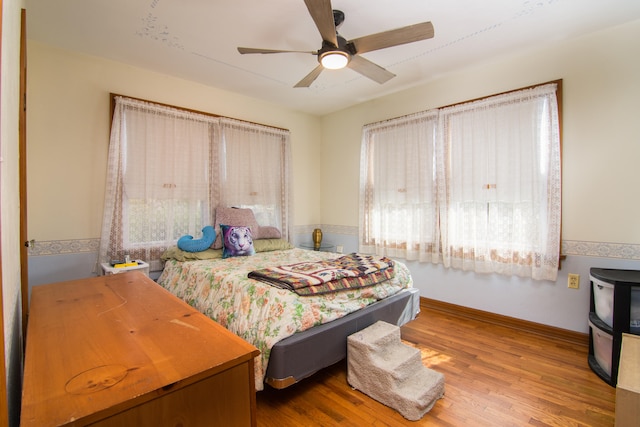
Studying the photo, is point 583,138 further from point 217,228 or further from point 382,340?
point 217,228

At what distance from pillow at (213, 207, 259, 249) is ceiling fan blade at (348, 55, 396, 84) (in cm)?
201

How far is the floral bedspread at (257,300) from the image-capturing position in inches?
68.7

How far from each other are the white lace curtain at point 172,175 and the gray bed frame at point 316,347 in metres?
2.02

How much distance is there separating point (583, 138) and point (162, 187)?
3910 millimetres

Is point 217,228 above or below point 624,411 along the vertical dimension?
above

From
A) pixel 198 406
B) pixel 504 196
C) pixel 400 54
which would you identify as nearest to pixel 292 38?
pixel 400 54

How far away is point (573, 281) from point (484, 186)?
1.09 metres

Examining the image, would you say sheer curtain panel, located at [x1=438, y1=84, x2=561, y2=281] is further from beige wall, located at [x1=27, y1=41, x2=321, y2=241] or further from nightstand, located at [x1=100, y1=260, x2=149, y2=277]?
beige wall, located at [x1=27, y1=41, x2=321, y2=241]

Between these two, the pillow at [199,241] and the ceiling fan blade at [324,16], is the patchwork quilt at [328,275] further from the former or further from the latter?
the ceiling fan blade at [324,16]

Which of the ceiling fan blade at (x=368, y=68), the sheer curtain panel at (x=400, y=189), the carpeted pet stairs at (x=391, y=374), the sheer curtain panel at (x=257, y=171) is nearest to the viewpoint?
the carpeted pet stairs at (x=391, y=374)

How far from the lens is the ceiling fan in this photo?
1689mm

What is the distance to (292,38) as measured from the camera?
247 centimetres

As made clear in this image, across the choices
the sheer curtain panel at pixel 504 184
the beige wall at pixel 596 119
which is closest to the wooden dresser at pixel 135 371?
the sheer curtain panel at pixel 504 184

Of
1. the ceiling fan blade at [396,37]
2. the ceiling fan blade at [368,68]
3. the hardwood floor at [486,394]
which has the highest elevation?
the ceiling fan blade at [368,68]
